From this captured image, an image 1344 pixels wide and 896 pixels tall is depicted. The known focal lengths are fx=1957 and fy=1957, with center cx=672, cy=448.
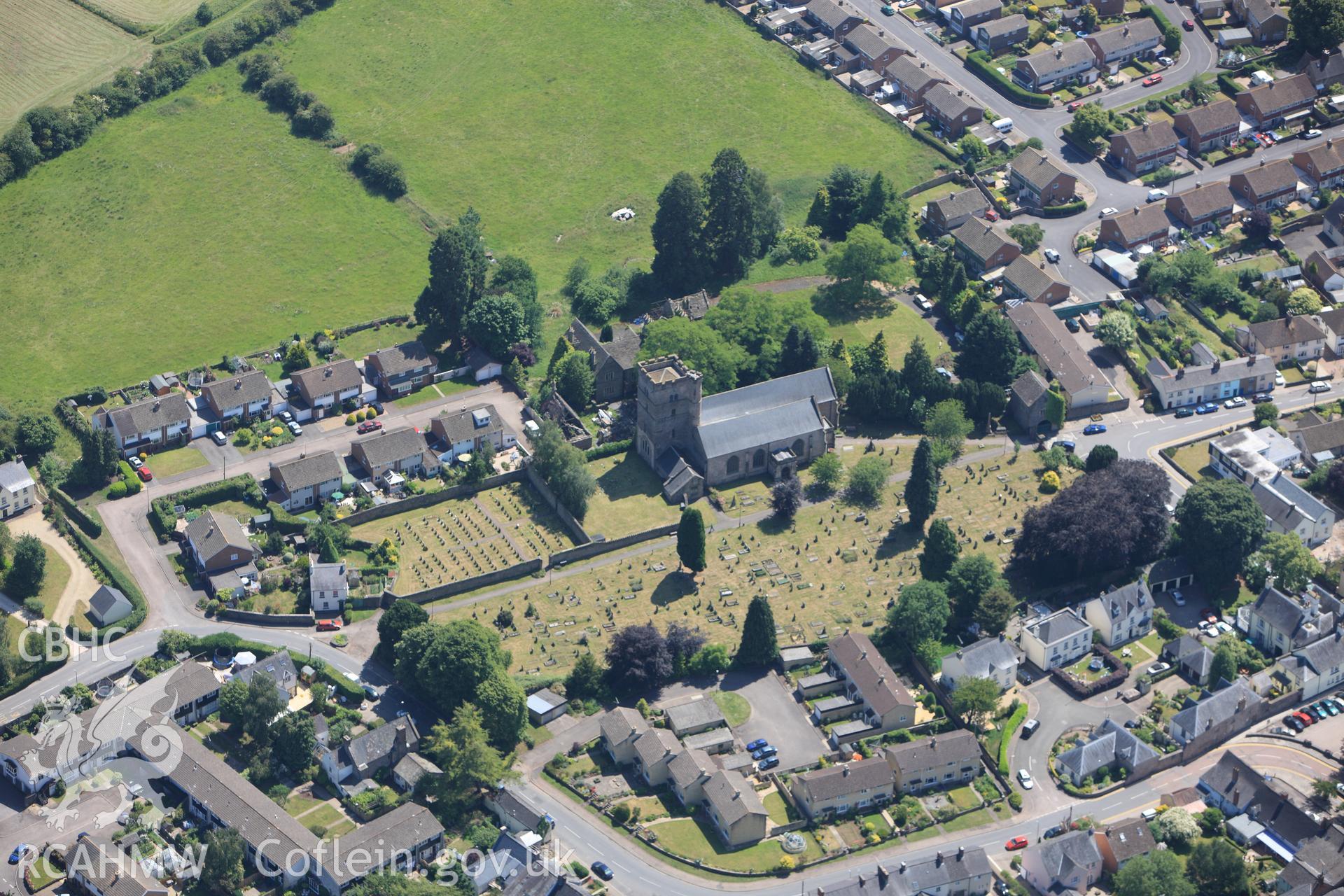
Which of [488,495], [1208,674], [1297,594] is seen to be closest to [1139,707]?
[1208,674]

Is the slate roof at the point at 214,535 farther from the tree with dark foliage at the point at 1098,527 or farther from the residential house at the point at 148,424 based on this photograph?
the tree with dark foliage at the point at 1098,527

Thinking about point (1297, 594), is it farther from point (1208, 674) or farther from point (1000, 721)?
point (1000, 721)

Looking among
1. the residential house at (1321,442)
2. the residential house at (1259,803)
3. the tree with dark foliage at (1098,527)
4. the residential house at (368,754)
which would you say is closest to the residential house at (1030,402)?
the tree with dark foliage at (1098,527)


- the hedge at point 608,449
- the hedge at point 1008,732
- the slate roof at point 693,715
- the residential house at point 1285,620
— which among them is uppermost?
the residential house at point 1285,620

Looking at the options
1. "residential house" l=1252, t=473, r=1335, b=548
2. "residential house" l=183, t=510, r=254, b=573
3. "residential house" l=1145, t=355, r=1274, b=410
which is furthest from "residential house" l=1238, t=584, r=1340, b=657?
"residential house" l=183, t=510, r=254, b=573

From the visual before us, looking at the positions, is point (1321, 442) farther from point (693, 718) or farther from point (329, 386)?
point (329, 386)

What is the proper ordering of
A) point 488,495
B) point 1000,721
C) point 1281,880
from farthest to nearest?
1. point 488,495
2. point 1000,721
3. point 1281,880
